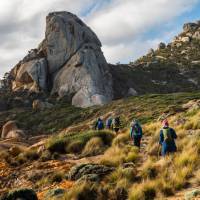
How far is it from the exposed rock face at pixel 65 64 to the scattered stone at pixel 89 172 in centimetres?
5839

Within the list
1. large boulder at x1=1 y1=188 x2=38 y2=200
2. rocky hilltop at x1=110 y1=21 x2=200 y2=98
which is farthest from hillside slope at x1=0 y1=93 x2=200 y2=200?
rocky hilltop at x1=110 y1=21 x2=200 y2=98

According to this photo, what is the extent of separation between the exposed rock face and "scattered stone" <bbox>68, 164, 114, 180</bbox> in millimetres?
58391

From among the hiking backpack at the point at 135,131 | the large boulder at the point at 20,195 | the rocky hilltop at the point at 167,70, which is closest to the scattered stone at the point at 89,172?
the large boulder at the point at 20,195

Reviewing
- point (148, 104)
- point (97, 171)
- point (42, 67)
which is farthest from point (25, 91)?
point (97, 171)

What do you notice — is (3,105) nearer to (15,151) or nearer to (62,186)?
(15,151)

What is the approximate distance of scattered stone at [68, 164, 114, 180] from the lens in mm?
14628

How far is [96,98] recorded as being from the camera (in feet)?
232

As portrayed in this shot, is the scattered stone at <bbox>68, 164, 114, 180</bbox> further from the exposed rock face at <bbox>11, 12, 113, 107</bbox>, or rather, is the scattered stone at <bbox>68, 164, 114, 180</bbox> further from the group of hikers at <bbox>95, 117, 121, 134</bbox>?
the exposed rock face at <bbox>11, 12, 113, 107</bbox>

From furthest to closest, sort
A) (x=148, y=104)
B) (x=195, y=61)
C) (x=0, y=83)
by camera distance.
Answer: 1. (x=195, y=61)
2. (x=0, y=83)
3. (x=148, y=104)

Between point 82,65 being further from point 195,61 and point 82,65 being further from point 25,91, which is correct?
point 195,61

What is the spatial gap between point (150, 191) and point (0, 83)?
84.8m

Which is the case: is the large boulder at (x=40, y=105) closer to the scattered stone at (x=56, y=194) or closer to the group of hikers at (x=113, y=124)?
the group of hikers at (x=113, y=124)

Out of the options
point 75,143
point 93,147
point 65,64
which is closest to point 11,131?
point 65,64

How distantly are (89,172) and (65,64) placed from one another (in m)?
66.1
